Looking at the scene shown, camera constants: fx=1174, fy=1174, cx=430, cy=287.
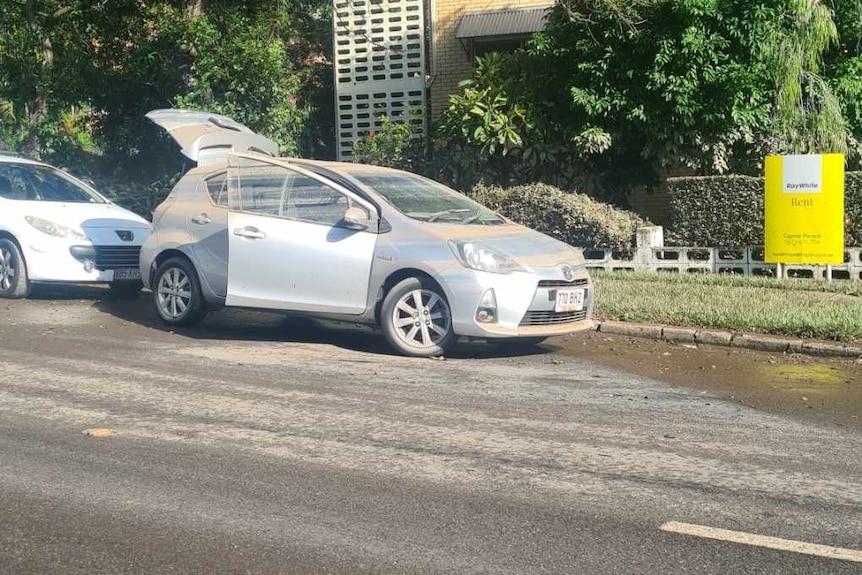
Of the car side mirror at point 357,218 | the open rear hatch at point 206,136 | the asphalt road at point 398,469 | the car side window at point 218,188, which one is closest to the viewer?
the asphalt road at point 398,469

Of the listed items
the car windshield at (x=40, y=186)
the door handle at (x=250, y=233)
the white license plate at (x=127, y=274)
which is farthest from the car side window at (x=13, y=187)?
the door handle at (x=250, y=233)

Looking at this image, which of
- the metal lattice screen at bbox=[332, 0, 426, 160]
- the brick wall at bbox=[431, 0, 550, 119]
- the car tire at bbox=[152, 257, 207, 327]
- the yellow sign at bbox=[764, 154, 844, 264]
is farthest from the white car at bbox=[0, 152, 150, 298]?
the brick wall at bbox=[431, 0, 550, 119]

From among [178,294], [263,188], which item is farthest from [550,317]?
[178,294]

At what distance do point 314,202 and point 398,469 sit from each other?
190 inches

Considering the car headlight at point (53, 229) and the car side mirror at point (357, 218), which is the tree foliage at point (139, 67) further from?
the car side mirror at point (357, 218)

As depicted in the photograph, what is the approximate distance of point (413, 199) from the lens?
1066 centimetres

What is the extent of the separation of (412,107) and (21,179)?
855 centimetres

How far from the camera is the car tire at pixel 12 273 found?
1346 centimetres

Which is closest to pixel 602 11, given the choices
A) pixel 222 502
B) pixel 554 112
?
pixel 554 112

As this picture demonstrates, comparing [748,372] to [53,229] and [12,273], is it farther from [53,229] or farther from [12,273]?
[12,273]

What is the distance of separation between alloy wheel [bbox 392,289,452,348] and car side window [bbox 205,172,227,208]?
7.44 feet

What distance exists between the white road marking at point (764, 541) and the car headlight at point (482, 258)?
4650 mm

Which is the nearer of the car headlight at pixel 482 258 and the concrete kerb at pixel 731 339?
the car headlight at pixel 482 258

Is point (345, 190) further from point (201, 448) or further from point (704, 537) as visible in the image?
point (704, 537)
